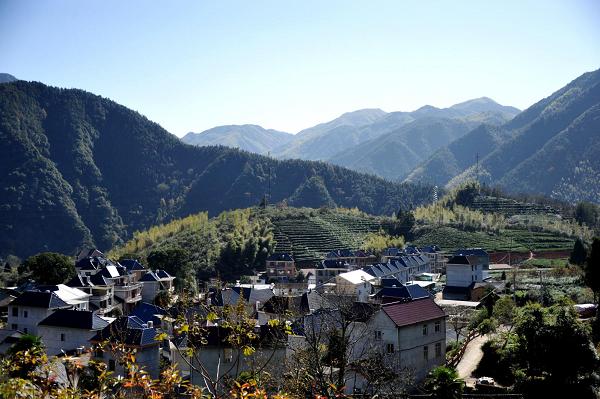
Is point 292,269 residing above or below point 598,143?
below

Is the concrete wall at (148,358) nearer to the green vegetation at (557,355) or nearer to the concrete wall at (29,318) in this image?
the concrete wall at (29,318)

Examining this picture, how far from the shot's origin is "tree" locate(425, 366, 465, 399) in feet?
62.5

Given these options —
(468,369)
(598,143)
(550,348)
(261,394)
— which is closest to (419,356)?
(468,369)

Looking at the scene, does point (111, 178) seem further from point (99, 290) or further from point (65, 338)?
point (65, 338)

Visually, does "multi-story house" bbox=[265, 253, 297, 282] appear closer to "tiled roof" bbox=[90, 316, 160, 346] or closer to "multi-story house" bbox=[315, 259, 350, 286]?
"multi-story house" bbox=[315, 259, 350, 286]

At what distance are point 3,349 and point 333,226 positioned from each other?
53.4m

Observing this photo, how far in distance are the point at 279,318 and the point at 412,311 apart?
7437 millimetres

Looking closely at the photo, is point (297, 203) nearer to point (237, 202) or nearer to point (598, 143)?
point (237, 202)

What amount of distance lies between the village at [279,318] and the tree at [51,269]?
1769mm

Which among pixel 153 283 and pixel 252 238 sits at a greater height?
pixel 252 238

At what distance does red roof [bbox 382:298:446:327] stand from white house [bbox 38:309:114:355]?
1632 centimetres

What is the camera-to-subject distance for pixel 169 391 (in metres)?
8.12

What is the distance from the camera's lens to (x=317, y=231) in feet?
260

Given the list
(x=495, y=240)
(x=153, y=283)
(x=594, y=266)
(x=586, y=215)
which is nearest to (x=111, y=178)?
(x=495, y=240)
